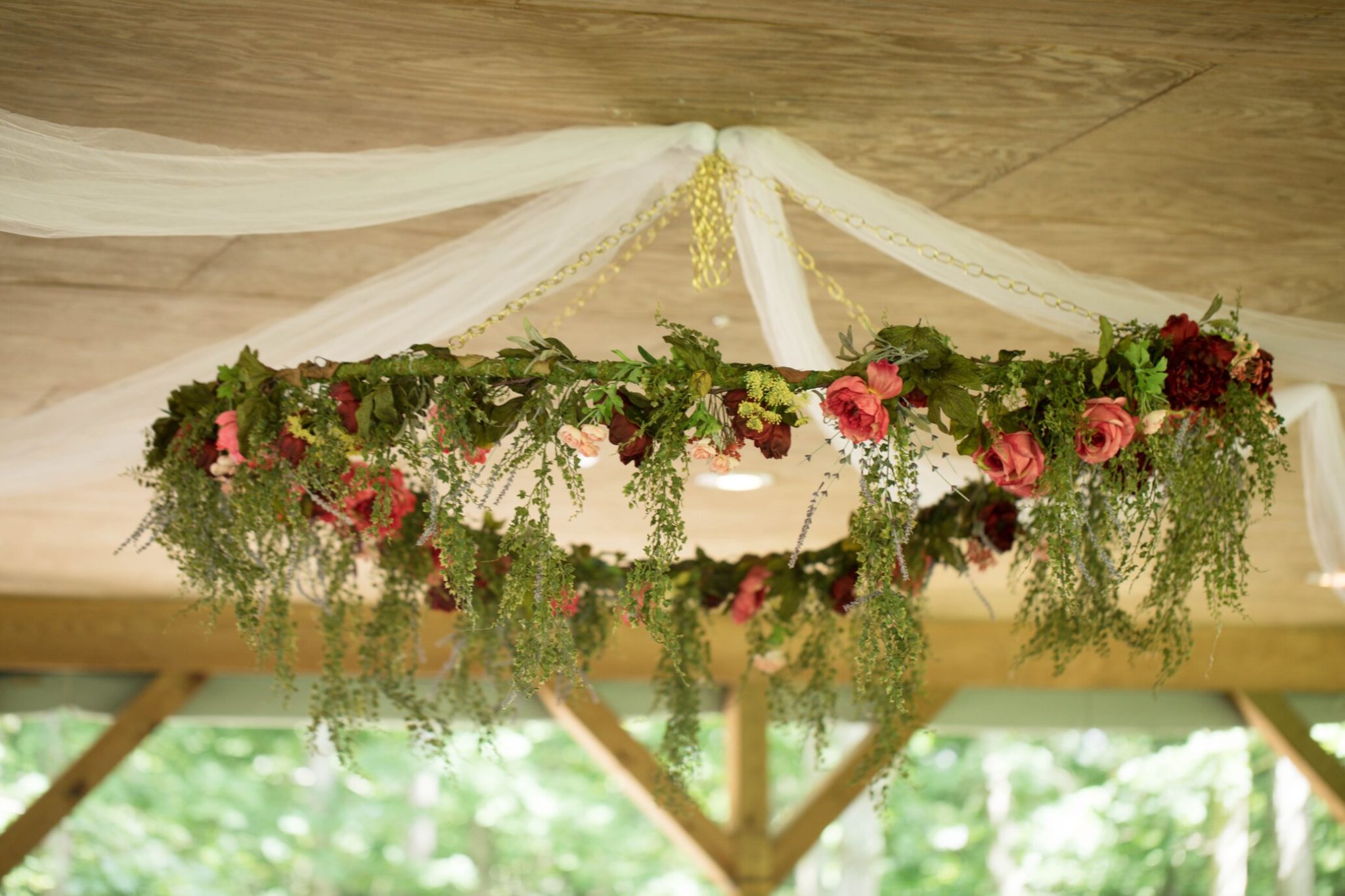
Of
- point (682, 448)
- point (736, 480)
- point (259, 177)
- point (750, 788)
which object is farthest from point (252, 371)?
point (750, 788)

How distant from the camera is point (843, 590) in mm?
2812

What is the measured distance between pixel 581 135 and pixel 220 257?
83 centimetres

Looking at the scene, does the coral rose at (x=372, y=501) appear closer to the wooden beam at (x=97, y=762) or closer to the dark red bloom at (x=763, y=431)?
the dark red bloom at (x=763, y=431)

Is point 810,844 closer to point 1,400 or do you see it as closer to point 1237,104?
point 1,400

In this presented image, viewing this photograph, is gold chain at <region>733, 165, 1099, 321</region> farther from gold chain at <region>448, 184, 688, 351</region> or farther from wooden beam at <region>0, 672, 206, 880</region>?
wooden beam at <region>0, 672, 206, 880</region>

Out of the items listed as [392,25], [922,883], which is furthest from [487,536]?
[922,883]

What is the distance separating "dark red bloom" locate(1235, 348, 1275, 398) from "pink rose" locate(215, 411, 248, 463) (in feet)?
4.38

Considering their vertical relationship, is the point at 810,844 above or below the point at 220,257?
below

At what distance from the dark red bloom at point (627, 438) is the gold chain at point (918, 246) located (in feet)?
1.57

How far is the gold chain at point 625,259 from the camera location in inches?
90.7

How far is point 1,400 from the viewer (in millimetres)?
3334

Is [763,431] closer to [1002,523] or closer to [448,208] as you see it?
[448,208]

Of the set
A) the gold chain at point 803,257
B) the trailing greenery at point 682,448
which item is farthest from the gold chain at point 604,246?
the trailing greenery at point 682,448

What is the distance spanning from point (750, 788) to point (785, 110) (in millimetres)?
3814
